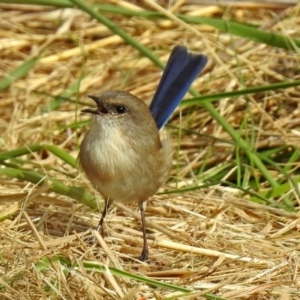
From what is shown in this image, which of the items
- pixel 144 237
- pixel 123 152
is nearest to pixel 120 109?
pixel 123 152

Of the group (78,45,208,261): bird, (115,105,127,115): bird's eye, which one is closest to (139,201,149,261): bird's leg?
(78,45,208,261): bird

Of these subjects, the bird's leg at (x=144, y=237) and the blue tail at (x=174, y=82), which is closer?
the bird's leg at (x=144, y=237)

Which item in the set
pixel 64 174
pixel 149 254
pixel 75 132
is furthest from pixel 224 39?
pixel 149 254

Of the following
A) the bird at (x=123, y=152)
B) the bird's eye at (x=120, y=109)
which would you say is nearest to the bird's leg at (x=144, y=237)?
the bird at (x=123, y=152)

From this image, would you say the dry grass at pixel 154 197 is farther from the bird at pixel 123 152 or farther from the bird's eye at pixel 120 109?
the bird's eye at pixel 120 109

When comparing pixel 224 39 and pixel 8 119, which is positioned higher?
pixel 224 39

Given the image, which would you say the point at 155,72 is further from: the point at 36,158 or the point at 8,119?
the point at 36,158
